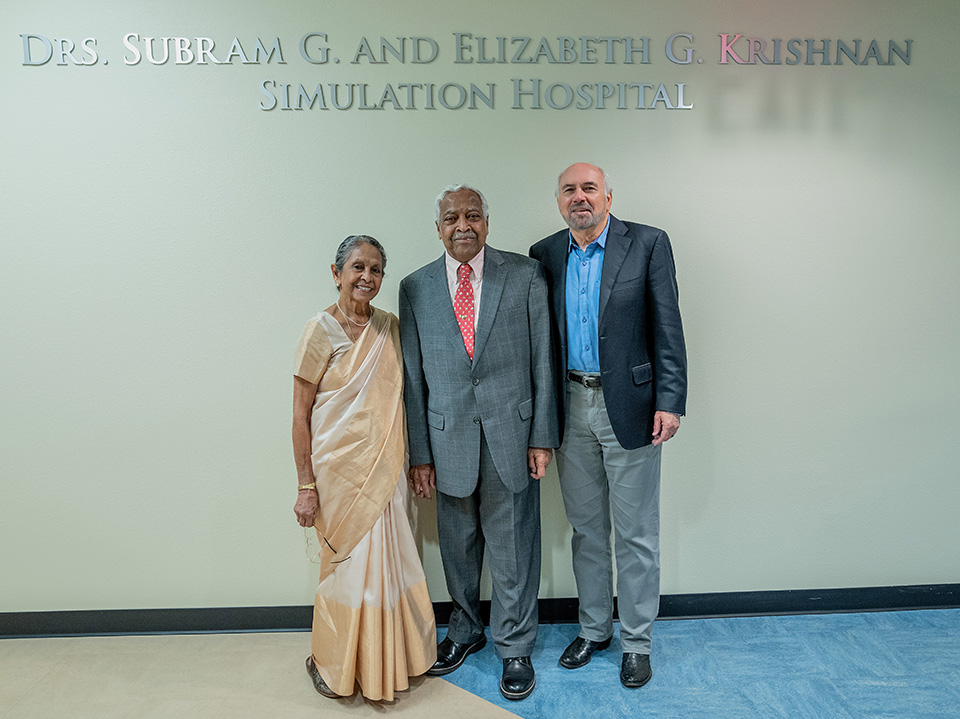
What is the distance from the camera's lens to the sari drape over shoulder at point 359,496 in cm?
207

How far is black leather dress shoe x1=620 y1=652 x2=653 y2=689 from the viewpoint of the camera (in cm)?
221

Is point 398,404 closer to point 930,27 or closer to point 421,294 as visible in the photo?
point 421,294

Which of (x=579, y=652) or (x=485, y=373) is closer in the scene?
(x=485, y=373)

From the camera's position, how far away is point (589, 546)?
2342mm

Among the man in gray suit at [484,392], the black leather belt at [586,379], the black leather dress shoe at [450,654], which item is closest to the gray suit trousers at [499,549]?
the man in gray suit at [484,392]

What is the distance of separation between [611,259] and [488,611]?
4.72ft

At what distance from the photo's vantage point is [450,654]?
92.0 inches

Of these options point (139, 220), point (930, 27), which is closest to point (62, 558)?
point (139, 220)

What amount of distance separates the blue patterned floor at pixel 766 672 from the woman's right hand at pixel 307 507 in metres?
0.74

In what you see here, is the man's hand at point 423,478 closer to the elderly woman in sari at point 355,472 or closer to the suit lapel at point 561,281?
the elderly woman in sari at point 355,472

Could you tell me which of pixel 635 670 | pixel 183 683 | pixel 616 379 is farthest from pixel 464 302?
pixel 183 683

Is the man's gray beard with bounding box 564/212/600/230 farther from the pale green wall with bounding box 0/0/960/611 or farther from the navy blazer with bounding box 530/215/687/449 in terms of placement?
the pale green wall with bounding box 0/0/960/611

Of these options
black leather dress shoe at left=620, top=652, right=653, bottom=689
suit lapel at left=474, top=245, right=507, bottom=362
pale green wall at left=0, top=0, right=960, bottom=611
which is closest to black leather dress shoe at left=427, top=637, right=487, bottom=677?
pale green wall at left=0, top=0, right=960, bottom=611

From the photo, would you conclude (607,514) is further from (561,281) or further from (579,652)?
(561,281)
